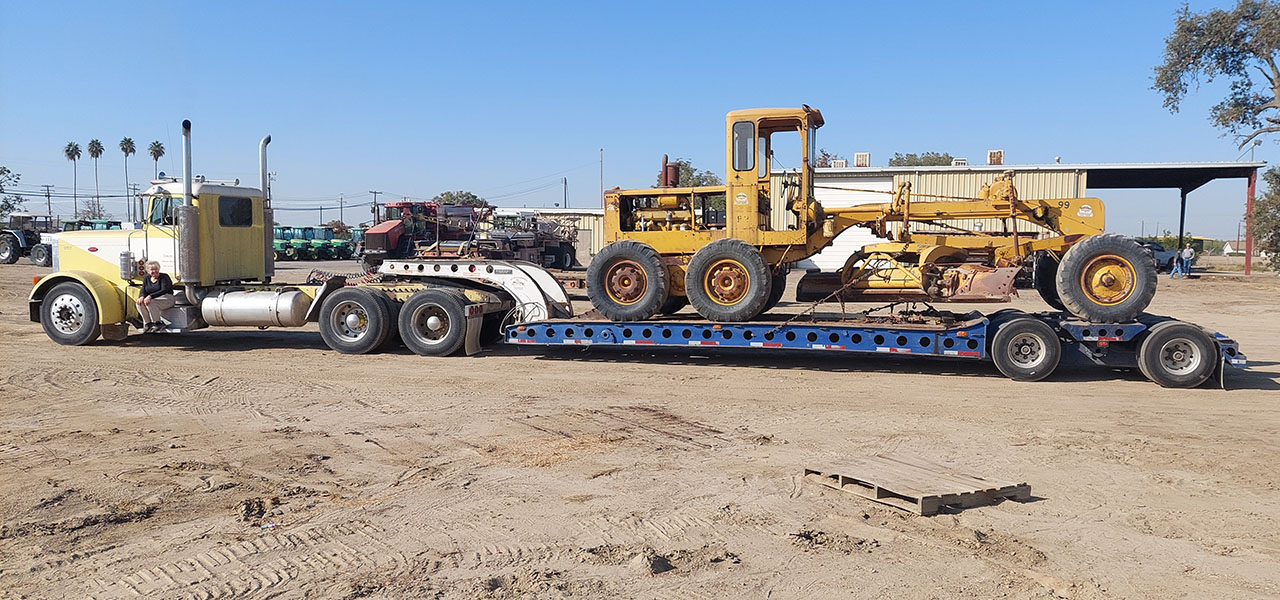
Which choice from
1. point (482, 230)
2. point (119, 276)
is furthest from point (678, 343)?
point (482, 230)

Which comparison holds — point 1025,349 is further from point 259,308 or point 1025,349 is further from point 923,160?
point 923,160

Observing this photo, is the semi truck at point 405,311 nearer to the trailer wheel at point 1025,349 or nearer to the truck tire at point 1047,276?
the trailer wheel at point 1025,349

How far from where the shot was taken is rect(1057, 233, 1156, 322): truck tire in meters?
10.7

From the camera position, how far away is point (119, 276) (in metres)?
13.9

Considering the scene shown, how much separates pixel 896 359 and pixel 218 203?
10271mm

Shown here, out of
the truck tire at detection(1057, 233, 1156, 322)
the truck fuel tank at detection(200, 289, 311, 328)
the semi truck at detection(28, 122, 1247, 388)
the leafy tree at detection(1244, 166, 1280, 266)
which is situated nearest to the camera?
the truck tire at detection(1057, 233, 1156, 322)

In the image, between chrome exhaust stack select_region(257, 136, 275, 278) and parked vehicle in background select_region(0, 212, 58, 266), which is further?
parked vehicle in background select_region(0, 212, 58, 266)

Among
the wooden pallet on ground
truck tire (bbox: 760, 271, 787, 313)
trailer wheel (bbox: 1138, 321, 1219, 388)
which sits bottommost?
the wooden pallet on ground

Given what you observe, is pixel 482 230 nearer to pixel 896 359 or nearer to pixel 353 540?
pixel 896 359

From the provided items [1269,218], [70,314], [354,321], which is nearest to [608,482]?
[354,321]

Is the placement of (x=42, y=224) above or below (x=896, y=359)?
above

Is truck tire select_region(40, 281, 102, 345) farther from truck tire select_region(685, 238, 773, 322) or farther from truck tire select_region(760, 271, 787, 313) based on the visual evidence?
truck tire select_region(760, 271, 787, 313)

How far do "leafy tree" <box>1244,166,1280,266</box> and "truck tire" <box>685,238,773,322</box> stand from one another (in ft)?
104

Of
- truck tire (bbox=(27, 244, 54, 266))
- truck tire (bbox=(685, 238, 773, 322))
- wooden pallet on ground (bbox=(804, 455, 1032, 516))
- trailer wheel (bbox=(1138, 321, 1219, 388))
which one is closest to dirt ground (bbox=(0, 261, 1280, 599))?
wooden pallet on ground (bbox=(804, 455, 1032, 516))
